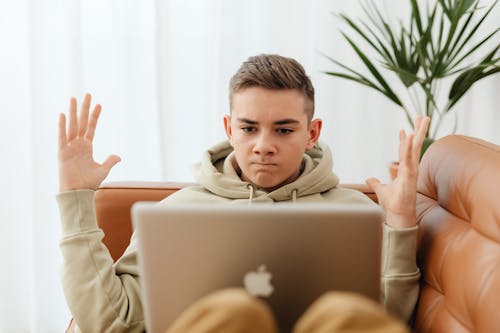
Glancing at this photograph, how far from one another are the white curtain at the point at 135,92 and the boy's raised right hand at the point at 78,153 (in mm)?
1197

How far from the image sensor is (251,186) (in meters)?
1.62

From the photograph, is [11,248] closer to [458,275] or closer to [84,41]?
[84,41]

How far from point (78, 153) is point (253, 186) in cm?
47

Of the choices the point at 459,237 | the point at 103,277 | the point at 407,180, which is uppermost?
the point at 407,180

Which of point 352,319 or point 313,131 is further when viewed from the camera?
point 313,131

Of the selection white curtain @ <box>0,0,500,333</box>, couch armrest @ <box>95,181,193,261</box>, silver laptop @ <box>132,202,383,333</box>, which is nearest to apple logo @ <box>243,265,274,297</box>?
silver laptop @ <box>132,202,383,333</box>

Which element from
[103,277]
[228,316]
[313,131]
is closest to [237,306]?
[228,316]

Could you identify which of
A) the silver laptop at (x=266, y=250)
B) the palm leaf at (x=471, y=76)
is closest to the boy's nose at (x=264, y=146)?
the silver laptop at (x=266, y=250)

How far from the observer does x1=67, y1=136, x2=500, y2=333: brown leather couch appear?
1228 mm

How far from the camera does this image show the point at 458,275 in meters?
1.31

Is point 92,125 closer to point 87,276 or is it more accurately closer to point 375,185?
point 87,276

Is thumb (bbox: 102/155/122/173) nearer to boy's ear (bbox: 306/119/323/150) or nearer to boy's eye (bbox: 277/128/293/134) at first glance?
boy's eye (bbox: 277/128/293/134)

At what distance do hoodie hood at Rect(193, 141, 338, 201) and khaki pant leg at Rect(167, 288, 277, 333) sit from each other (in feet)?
2.49

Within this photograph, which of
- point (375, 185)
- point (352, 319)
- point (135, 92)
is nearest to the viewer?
point (352, 319)
